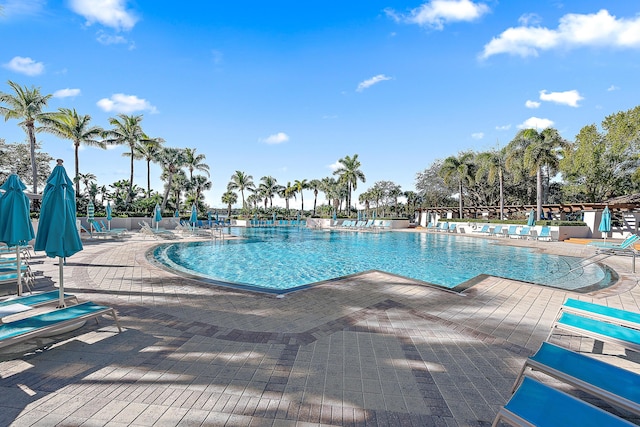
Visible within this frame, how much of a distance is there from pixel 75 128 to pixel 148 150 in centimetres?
726

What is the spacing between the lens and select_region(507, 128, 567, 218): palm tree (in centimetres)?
2061

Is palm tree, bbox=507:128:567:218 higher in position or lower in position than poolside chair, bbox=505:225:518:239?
higher

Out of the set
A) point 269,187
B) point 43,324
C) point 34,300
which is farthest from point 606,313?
point 269,187

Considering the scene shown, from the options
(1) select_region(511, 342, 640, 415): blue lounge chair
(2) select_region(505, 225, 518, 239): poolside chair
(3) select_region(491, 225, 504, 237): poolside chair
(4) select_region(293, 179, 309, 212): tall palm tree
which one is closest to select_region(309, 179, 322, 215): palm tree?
(4) select_region(293, 179, 309, 212): tall palm tree

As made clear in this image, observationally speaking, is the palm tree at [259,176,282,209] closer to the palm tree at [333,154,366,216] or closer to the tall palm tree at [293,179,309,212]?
the tall palm tree at [293,179,309,212]

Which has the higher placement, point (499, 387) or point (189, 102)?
point (189, 102)

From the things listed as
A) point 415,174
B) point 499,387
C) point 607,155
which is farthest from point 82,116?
point 607,155

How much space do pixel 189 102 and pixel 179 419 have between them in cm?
2180

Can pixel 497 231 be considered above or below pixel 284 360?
above

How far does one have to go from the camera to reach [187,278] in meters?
6.77

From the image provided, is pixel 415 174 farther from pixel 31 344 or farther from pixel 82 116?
pixel 31 344

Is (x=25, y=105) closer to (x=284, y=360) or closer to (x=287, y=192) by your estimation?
(x=284, y=360)

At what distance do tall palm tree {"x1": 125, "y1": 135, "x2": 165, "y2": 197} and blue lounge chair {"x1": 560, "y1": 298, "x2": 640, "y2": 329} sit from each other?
35134 mm

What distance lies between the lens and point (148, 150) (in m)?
30.5
